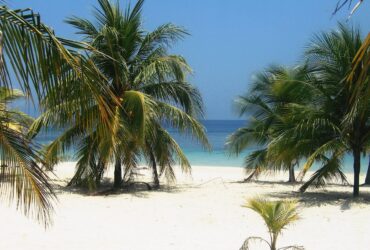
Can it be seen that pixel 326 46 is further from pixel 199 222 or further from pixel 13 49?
pixel 13 49

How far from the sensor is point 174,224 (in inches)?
359

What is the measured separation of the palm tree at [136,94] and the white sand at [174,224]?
1.20m

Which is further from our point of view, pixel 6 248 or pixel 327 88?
Answer: pixel 327 88

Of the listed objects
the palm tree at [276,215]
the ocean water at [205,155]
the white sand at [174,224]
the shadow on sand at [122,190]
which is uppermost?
the ocean water at [205,155]

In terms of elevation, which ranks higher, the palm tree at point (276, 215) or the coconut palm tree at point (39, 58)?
the coconut palm tree at point (39, 58)

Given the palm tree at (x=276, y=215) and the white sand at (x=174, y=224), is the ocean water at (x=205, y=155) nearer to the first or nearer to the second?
the white sand at (x=174, y=224)

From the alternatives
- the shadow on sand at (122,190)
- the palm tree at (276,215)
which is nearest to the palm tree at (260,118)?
the shadow on sand at (122,190)

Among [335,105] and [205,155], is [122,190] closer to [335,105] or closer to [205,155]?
[335,105]

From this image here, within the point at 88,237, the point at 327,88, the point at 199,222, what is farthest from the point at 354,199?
the point at 88,237

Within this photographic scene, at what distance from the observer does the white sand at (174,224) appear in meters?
7.65

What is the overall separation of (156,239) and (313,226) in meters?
2.90

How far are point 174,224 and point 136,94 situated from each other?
169 inches

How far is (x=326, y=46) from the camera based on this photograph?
12102mm

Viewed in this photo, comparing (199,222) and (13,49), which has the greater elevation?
(13,49)
